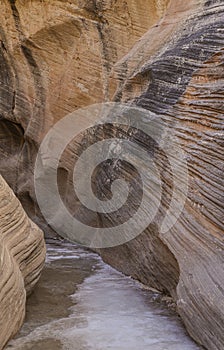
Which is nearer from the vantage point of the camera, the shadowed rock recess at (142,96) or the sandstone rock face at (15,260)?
the sandstone rock face at (15,260)

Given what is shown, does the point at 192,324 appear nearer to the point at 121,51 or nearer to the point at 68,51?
the point at 121,51

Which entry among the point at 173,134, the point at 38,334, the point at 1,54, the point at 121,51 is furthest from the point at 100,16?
the point at 38,334

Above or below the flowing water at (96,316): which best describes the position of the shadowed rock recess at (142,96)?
above

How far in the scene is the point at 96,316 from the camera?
479 centimetres

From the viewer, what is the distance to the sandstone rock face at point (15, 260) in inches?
161

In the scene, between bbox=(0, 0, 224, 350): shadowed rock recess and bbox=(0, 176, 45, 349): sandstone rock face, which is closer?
bbox=(0, 176, 45, 349): sandstone rock face

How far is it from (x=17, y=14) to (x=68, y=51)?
1254mm

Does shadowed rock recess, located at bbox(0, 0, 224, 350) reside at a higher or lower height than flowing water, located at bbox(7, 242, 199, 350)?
higher

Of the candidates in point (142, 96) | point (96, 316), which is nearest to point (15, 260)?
point (96, 316)

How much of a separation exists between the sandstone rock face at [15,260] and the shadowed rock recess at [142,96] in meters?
0.12

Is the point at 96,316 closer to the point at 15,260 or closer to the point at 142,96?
the point at 15,260

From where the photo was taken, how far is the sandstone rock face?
4.09m

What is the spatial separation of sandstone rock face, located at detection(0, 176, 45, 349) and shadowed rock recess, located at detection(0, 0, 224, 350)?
12 centimetres

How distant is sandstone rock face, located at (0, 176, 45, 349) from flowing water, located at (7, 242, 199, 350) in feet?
0.62
